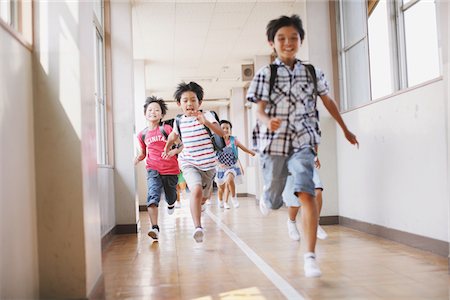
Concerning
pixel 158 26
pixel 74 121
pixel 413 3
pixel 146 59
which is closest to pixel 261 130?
pixel 74 121

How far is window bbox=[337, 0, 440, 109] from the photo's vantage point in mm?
4091

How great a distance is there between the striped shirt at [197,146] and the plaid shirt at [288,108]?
1.54 m

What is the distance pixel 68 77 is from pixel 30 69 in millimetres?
182

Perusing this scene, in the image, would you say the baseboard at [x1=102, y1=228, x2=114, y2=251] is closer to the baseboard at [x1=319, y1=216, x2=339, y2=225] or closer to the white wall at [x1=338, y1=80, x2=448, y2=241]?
the baseboard at [x1=319, y1=216, x2=339, y2=225]

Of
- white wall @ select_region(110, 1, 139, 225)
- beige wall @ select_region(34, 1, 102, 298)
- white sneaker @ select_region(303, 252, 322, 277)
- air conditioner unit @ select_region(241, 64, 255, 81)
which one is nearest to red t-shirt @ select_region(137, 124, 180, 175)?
white wall @ select_region(110, 1, 139, 225)

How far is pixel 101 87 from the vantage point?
6188mm

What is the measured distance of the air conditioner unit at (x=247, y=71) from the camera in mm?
11369

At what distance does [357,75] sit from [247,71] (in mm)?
5826

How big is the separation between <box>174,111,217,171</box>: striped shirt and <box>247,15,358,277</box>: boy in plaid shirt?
151 centimetres

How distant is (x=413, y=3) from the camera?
4320 millimetres

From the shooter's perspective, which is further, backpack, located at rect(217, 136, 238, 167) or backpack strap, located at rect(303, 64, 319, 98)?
backpack, located at rect(217, 136, 238, 167)

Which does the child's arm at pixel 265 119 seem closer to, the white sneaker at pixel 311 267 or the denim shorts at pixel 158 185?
the white sneaker at pixel 311 267

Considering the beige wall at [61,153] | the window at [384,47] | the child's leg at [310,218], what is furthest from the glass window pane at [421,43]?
the beige wall at [61,153]

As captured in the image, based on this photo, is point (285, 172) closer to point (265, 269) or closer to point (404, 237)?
point (265, 269)
